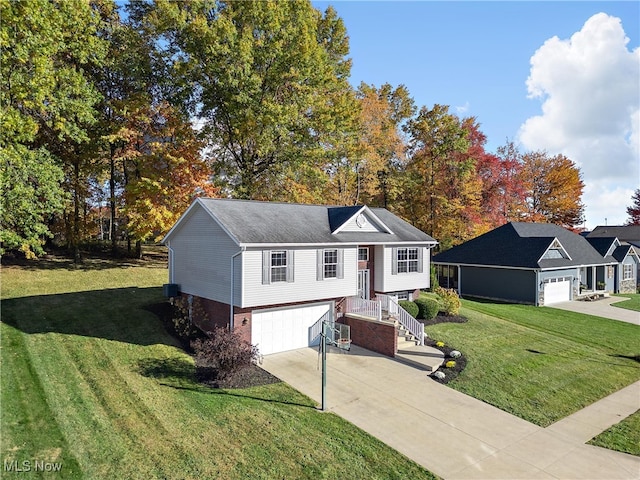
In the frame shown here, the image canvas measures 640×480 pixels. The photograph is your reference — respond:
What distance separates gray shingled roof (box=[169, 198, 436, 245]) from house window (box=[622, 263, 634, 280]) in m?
28.4

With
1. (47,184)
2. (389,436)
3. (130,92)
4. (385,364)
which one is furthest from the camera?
(130,92)

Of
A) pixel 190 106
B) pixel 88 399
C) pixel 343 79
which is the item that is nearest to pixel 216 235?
pixel 88 399

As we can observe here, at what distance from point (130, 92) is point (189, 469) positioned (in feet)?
86.7

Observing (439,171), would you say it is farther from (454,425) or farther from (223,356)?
(223,356)

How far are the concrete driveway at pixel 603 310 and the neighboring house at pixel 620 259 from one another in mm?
6752

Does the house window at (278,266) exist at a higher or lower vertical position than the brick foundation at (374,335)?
higher

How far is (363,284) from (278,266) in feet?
19.1

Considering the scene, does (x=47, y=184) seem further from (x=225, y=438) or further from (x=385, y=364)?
(x=385, y=364)

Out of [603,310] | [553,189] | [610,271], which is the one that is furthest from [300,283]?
[553,189]

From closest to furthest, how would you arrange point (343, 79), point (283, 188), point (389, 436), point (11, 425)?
point (11, 425), point (389, 436), point (283, 188), point (343, 79)

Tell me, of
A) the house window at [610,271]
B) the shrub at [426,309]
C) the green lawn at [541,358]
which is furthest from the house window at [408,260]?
the house window at [610,271]

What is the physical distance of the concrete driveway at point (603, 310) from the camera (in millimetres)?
26022

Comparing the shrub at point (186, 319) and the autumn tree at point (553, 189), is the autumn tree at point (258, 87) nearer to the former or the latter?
the shrub at point (186, 319)

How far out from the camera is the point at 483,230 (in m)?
37.9
